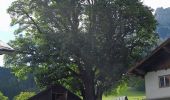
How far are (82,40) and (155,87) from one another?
17784mm

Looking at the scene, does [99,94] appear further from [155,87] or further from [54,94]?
[155,87]

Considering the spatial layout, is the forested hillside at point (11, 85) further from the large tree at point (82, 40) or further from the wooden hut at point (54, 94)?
the wooden hut at point (54, 94)

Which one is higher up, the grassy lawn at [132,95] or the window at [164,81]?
the grassy lawn at [132,95]

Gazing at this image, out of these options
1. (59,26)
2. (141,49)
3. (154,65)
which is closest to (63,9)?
(59,26)

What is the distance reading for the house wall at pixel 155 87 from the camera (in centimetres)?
2788

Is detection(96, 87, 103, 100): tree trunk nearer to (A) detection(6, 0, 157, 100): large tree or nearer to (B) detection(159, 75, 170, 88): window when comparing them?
(A) detection(6, 0, 157, 100): large tree

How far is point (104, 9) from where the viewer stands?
4525cm

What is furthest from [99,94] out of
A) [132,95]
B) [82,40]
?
[132,95]

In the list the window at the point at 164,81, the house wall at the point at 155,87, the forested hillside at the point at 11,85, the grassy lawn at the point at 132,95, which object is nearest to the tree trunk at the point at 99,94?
the house wall at the point at 155,87

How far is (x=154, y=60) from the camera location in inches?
1111

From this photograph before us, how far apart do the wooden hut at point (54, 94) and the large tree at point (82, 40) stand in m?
4.59

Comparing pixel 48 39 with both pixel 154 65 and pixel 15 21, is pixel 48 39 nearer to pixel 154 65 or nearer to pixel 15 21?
pixel 15 21

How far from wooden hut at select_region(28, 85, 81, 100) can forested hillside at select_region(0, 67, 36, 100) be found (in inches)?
3857

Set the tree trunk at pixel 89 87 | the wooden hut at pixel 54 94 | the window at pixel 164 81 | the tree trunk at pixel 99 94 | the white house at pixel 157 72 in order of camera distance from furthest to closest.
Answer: the tree trunk at pixel 99 94 → the tree trunk at pixel 89 87 → the wooden hut at pixel 54 94 → the window at pixel 164 81 → the white house at pixel 157 72
